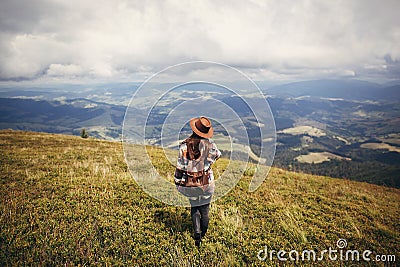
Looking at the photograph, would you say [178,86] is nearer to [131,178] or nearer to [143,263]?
[143,263]

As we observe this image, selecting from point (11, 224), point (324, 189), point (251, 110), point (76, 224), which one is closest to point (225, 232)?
point (251, 110)

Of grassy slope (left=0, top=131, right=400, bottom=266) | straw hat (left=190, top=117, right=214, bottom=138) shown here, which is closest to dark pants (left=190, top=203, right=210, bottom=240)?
grassy slope (left=0, top=131, right=400, bottom=266)

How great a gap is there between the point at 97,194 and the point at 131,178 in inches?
101

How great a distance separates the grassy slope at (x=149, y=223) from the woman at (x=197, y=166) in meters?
1.31

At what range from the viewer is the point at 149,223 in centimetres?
805

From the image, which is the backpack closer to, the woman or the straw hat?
the woman

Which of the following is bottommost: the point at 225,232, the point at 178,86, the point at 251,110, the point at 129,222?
the point at 225,232

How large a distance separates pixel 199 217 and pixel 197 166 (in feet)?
6.11

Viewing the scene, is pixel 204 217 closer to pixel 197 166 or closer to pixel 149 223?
pixel 197 166

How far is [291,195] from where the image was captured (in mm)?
12109

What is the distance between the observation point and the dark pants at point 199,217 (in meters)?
7.15

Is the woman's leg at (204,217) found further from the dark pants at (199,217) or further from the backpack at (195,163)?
the backpack at (195,163)

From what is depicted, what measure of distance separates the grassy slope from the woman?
1306 mm

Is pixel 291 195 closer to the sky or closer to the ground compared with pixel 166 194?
closer to the ground
